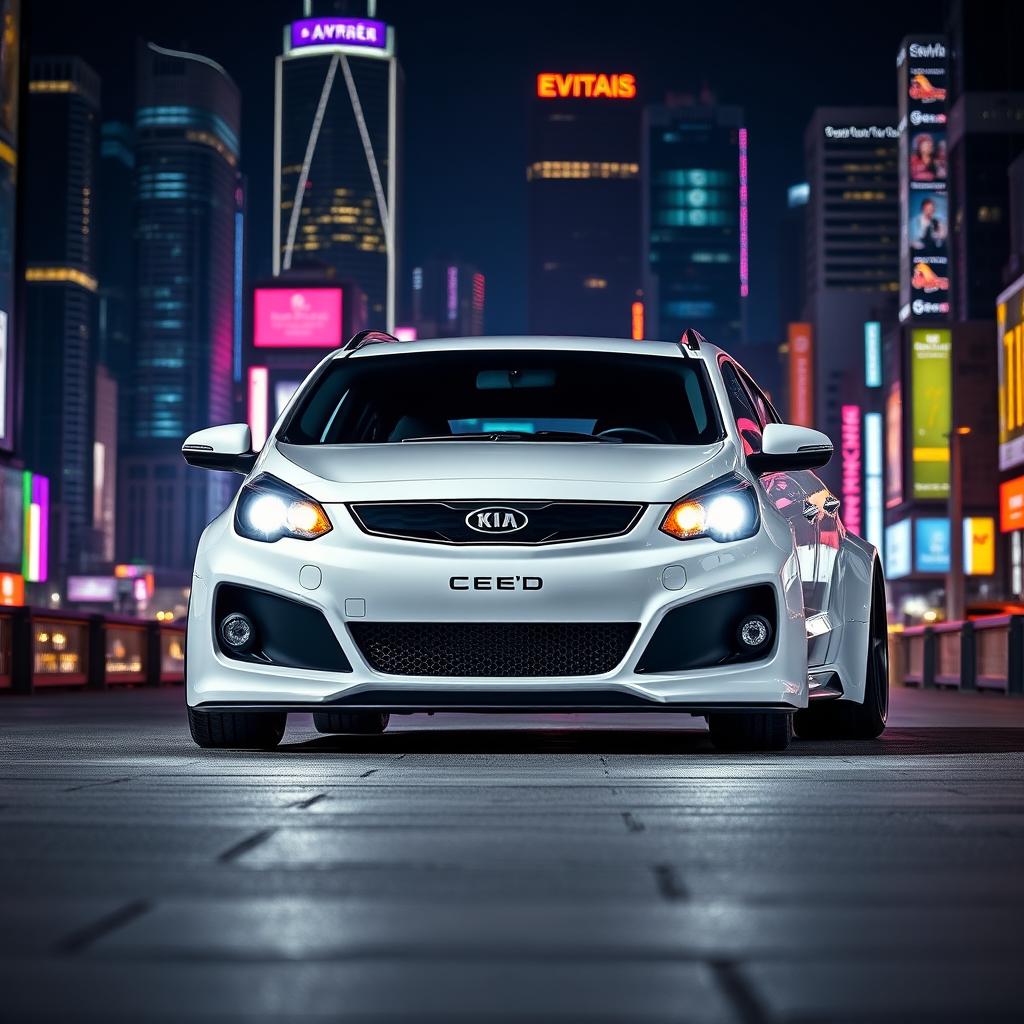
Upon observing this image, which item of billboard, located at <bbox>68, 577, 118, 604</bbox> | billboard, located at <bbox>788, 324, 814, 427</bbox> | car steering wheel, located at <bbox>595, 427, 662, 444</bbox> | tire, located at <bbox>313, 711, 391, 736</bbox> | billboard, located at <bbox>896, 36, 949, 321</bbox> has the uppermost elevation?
billboard, located at <bbox>896, 36, 949, 321</bbox>

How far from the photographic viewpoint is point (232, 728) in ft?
26.3

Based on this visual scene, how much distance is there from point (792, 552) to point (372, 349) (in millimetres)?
2345

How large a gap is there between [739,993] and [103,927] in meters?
1.10

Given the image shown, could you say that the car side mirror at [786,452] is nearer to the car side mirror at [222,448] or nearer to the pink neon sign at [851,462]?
the car side mirror at [222,448]

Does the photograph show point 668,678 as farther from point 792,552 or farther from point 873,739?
point 873,739

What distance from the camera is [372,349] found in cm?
914

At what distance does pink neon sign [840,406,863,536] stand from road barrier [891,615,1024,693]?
368 ft

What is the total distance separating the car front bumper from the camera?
7418 mm

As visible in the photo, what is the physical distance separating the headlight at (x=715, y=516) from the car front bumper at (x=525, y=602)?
1.9 inches

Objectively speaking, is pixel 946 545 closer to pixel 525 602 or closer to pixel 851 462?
pixel 851 462

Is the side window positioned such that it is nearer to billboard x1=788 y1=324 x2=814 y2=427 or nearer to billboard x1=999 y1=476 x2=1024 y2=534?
billboard x1=999 y1=476 x2=1024 y2=534

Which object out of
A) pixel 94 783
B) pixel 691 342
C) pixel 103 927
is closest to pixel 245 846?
pixel 103 927

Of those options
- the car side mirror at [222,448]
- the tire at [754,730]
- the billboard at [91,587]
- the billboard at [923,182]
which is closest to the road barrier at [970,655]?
the tire at [754,730]

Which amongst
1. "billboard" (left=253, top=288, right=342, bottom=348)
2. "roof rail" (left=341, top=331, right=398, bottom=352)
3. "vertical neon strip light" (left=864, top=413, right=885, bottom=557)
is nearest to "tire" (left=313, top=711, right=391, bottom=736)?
"roof rail" (left=341, top=331, right=398, bottom=352)
